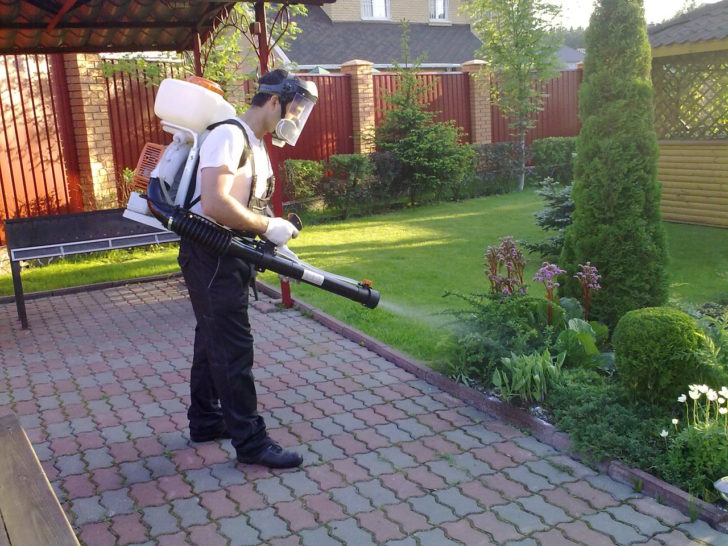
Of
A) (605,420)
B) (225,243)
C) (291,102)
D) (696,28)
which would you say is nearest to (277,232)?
(225,243)

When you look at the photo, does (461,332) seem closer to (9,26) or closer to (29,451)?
(29,451)

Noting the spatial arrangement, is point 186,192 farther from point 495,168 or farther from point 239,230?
point 495,168

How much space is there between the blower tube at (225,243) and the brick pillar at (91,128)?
780 cm

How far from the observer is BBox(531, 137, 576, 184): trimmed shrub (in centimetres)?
1759

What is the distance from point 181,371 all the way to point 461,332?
93.2 inches

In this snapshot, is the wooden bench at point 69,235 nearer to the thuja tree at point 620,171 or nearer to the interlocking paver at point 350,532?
the thuja tree at point 620,171

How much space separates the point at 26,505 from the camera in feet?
8.32

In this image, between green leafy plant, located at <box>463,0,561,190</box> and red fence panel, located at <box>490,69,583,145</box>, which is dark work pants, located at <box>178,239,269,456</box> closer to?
green leafy plant, located at <box>463,0,561,190</box>

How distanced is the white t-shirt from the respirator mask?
0.17 meters

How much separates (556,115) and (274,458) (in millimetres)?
17394

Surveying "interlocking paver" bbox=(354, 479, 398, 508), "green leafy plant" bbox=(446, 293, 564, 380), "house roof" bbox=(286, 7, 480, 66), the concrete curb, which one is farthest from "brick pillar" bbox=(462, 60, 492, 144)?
"interlocking paver" bbox=(354, 479, 398, 508)

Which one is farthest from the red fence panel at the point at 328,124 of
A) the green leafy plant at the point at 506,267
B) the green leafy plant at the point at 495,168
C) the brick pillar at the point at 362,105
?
the green leafy plant at the point at 506,267

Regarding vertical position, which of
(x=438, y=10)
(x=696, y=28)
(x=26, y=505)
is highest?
(x=438, y=10)

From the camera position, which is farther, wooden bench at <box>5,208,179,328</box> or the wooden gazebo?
the wooden gazebo
